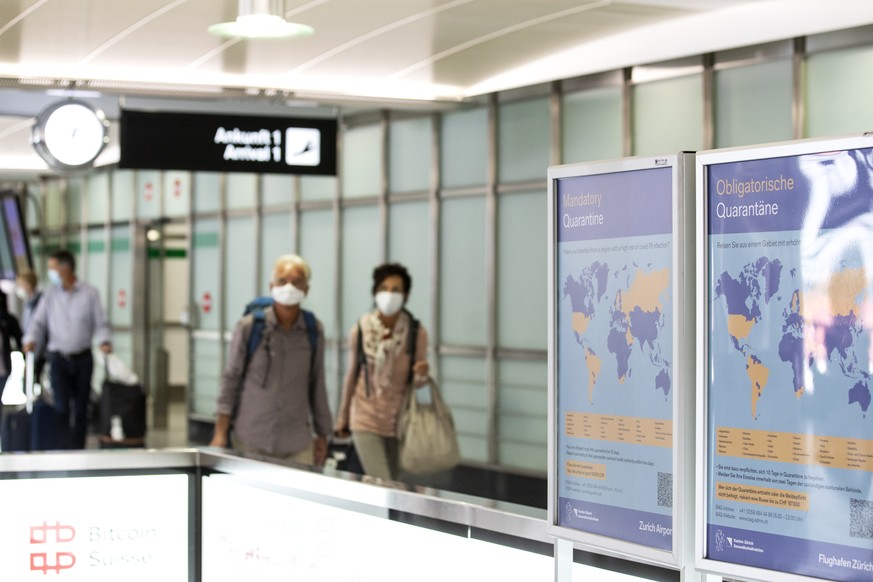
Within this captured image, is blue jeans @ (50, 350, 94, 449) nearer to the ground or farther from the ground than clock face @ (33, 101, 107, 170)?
nearer to the ground

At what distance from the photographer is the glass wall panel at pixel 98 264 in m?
18.7

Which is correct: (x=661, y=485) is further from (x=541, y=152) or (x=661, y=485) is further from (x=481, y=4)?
(x=541, y=152)

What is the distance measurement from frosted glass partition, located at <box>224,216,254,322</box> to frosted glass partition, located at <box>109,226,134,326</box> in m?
3.50

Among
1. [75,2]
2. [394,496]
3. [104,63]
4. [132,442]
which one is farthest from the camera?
[132,442]

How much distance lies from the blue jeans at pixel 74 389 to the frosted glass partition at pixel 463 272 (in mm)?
3404

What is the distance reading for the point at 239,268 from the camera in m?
14.4

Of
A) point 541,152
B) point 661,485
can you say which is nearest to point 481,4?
point 541,152

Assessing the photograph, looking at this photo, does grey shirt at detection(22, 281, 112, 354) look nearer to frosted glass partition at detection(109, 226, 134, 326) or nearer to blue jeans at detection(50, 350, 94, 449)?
blue jeans at detection(50, 350, 94, 449)

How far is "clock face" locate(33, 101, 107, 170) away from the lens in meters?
9.23

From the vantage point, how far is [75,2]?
7.62 meters

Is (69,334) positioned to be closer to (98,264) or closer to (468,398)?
(468,398)

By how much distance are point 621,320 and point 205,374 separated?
1252 cm

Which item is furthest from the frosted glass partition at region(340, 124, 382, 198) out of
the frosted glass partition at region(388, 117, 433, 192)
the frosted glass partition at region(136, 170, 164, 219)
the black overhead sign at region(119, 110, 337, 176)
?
the frosted glass partition at region(136, 170, 164, 219)

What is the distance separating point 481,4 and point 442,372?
4051 millimetres
